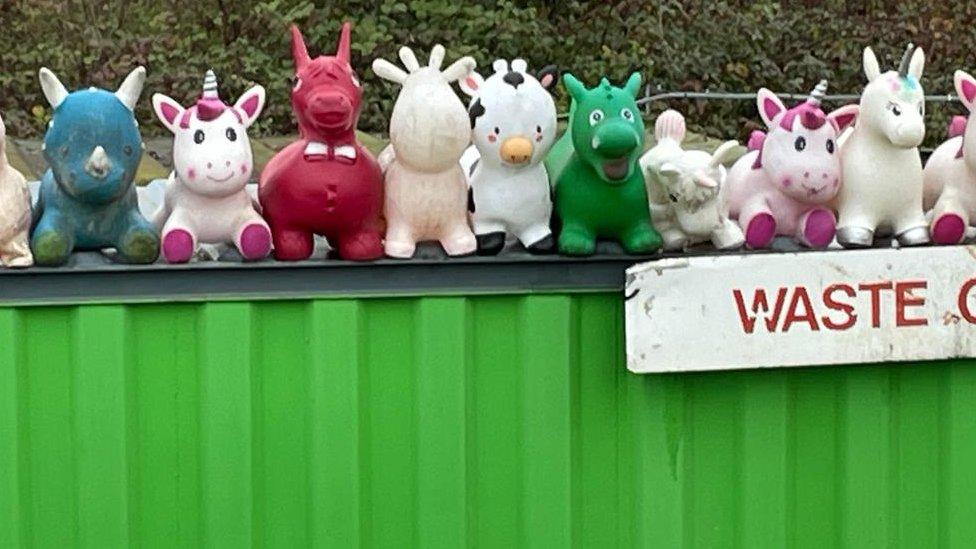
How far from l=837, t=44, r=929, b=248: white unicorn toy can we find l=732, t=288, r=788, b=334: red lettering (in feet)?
0.56

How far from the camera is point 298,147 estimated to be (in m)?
2.75

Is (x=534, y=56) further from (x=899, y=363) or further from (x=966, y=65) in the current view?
(x=899, y=363)

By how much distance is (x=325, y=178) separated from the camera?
8.95 feet

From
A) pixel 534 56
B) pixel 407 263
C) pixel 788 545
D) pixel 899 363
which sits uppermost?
pixel 534 56

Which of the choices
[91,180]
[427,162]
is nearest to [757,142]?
[427,162]

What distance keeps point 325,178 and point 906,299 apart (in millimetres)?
1014

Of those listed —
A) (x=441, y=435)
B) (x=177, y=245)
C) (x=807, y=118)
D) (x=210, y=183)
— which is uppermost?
(x=807, y=118)

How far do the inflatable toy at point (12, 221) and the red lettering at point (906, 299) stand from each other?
1.45 metres

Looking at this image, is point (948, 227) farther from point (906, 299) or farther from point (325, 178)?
point (325, 178)

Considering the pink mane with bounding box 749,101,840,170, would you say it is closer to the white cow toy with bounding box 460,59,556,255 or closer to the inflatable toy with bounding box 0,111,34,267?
the white cow toy with bounding box 460,59,556,255

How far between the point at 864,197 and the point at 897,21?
6.80m

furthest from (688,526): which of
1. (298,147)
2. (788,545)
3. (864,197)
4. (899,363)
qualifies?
(298,147)

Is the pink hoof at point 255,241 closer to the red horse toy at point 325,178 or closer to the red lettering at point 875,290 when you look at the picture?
the red horse toy at point 325,178

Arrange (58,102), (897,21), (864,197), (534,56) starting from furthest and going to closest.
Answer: (897,21), (534,56), (864,197), (58,102)
